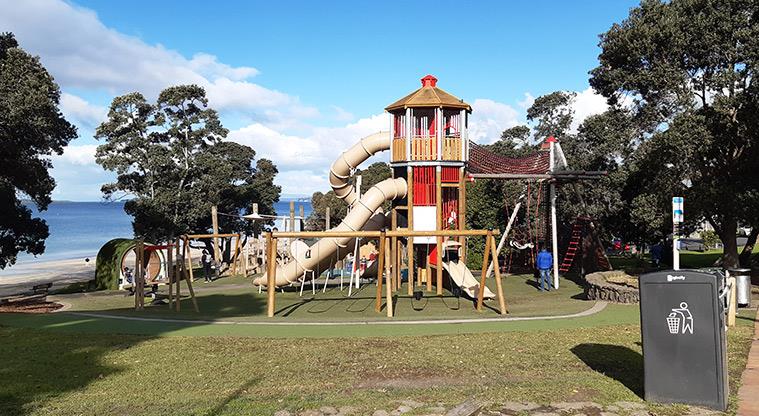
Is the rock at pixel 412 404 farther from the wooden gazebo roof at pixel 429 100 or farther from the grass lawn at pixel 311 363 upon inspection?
the wooden gazebo roof at pixel 429 100

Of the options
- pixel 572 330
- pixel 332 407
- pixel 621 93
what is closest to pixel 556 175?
pixel 621 93

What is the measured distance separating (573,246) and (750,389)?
21.2 m

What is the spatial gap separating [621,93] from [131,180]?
27.3 m

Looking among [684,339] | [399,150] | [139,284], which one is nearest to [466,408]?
[684,339]

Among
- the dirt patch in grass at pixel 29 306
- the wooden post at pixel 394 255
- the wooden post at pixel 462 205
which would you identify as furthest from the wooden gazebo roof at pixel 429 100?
the dirt patch in grass at pixel 29 306

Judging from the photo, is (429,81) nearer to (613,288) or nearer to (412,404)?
(613,288)

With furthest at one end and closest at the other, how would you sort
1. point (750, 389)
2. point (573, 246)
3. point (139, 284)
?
point (573, 246)
point (139, 284)
point (750, 389)

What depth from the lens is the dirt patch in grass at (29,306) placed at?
1895cm

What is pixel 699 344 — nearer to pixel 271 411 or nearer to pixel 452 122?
pixel 271 411

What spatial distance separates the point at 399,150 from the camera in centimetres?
2445

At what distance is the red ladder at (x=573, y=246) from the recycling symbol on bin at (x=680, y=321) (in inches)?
850

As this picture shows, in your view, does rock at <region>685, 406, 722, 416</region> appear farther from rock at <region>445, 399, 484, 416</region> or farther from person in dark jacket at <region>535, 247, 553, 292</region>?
person in dark jacket at <region>535, 247, 553, 292</region>

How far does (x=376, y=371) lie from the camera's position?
9.45 metres

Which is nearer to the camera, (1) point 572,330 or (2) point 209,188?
(1) point 572,330
